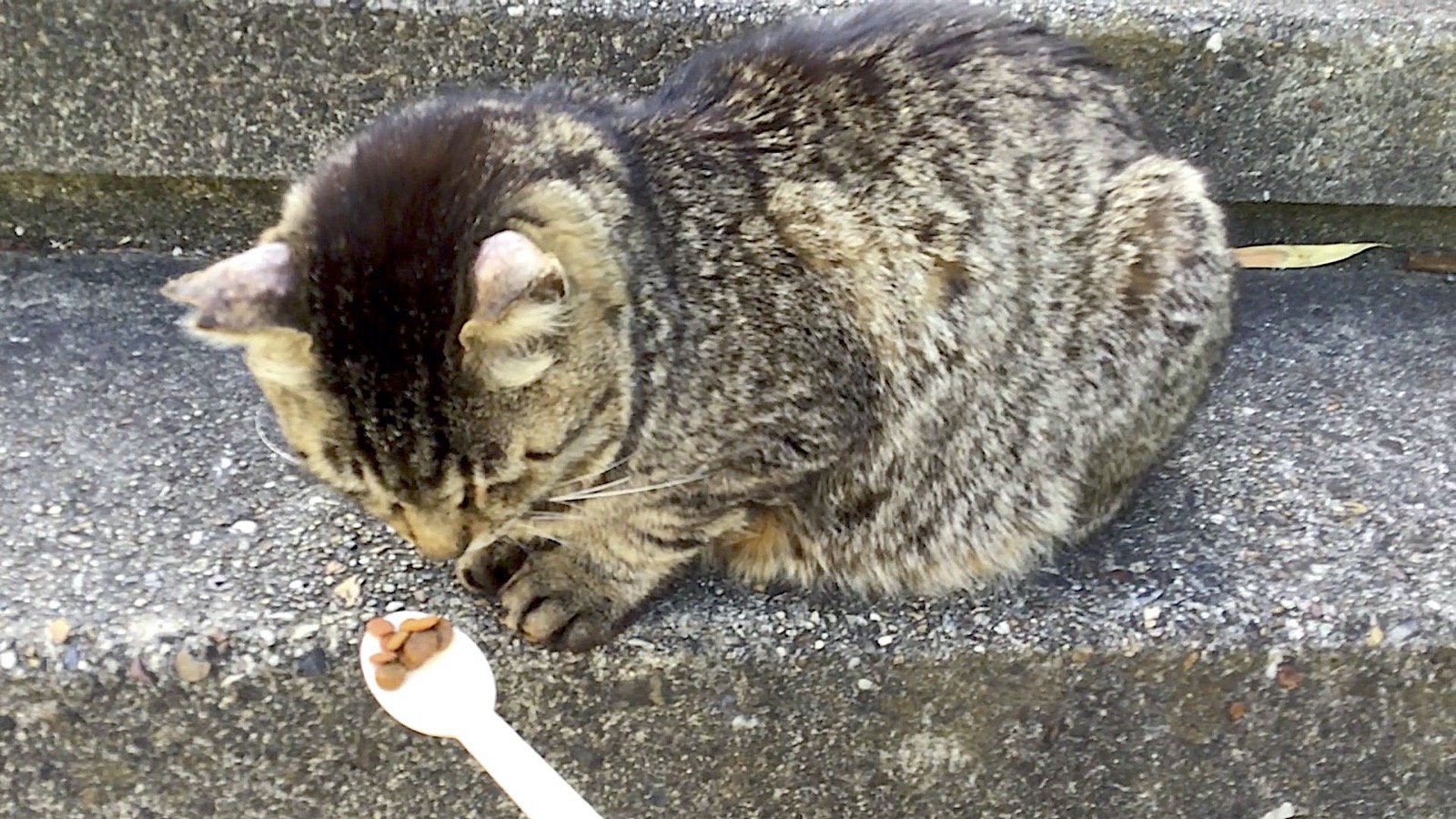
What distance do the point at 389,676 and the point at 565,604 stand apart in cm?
22

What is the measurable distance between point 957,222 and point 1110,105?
0.91 ft

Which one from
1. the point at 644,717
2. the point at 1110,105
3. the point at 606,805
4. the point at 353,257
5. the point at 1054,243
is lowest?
the point at 606,805

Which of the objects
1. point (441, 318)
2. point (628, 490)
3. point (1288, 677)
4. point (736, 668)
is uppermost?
point (441, 318)

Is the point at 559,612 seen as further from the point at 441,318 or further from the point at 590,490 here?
the point at 441,318

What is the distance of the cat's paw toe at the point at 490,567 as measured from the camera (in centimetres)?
137

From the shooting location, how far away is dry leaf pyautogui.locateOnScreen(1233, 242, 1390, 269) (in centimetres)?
196

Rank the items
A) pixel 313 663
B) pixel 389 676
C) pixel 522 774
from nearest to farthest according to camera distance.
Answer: pixel 522 774
pixel 389 676
pixel 313 663

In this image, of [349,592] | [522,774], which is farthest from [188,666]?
[522,774]

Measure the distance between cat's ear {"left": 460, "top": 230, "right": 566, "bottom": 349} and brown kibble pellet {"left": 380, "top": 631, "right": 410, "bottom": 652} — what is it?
1.07ft

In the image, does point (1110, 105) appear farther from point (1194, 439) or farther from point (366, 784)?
point (366, 784)

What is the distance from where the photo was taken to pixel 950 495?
1.43 metres

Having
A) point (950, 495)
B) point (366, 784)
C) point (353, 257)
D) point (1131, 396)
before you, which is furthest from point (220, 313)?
point (1131, 396)

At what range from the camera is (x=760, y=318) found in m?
1.27

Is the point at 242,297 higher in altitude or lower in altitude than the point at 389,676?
higher
